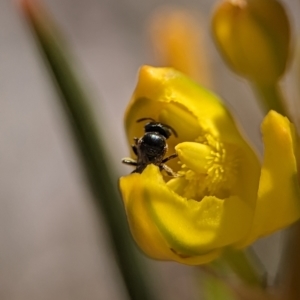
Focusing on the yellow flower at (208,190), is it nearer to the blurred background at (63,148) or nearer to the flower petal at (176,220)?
the flower petal at (176,220)

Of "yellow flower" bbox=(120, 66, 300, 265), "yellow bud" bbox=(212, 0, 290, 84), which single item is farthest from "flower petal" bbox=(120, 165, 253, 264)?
"yellow bud" bbox=(212, 0, 290, 84)

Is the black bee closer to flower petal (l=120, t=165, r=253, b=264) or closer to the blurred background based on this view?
flower petal (l=120, t=165, r=253, b=264)

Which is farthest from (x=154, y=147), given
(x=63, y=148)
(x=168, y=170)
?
(x=63, y=148)

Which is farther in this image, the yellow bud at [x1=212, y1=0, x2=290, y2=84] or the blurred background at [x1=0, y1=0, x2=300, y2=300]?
the blurred background at [x1=0, y1=0, x2=300, y2=300]

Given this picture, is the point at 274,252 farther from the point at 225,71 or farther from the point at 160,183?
the point at 160,183

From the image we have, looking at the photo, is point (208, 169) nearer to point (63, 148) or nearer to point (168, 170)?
point (168, 170)
